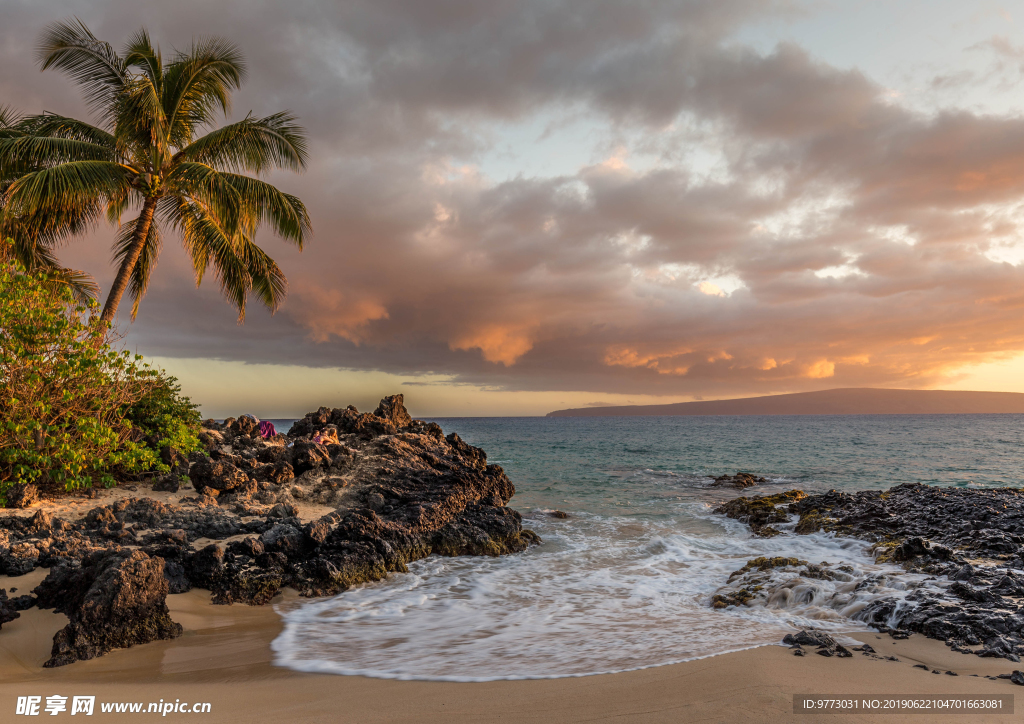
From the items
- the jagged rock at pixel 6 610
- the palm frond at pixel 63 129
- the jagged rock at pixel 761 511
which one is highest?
the palm frond at pixel 63 129

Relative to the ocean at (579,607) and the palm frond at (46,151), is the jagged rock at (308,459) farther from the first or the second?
the palm frond at (46,151)

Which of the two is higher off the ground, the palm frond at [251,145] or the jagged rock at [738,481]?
the palm frond at [251,145]

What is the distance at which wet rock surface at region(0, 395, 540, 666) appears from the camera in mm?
5055

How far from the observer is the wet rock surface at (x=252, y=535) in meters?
5.05

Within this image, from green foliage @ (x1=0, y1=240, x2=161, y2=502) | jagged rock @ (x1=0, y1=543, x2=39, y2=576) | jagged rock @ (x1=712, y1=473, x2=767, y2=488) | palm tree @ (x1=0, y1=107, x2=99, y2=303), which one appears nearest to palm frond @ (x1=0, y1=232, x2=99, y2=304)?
palm tree @ (x1=0, y1=107, x2=99, y2=303)

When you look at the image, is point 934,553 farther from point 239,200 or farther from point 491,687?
point 239,200

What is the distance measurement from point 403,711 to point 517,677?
105cm

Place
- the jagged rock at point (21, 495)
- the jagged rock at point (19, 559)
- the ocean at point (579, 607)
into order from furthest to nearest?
the jagged rock at point (21, 495) → the jagged rock at point (19, 559) → the ocean at point (579, 607)

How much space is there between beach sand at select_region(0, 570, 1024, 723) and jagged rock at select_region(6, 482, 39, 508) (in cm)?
551

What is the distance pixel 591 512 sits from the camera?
1486 cm

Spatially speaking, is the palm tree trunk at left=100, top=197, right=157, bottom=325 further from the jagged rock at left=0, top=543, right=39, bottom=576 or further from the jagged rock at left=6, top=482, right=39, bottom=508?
the jagged rock at left=0, top=543, right=39, bottom=576

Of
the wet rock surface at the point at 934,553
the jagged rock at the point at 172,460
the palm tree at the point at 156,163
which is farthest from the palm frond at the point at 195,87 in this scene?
the wet rock surface at the point at 934,553

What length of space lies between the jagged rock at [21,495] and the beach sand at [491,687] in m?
5.51

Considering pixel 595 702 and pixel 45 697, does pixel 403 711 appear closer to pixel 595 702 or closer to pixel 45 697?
pixel 595 702
